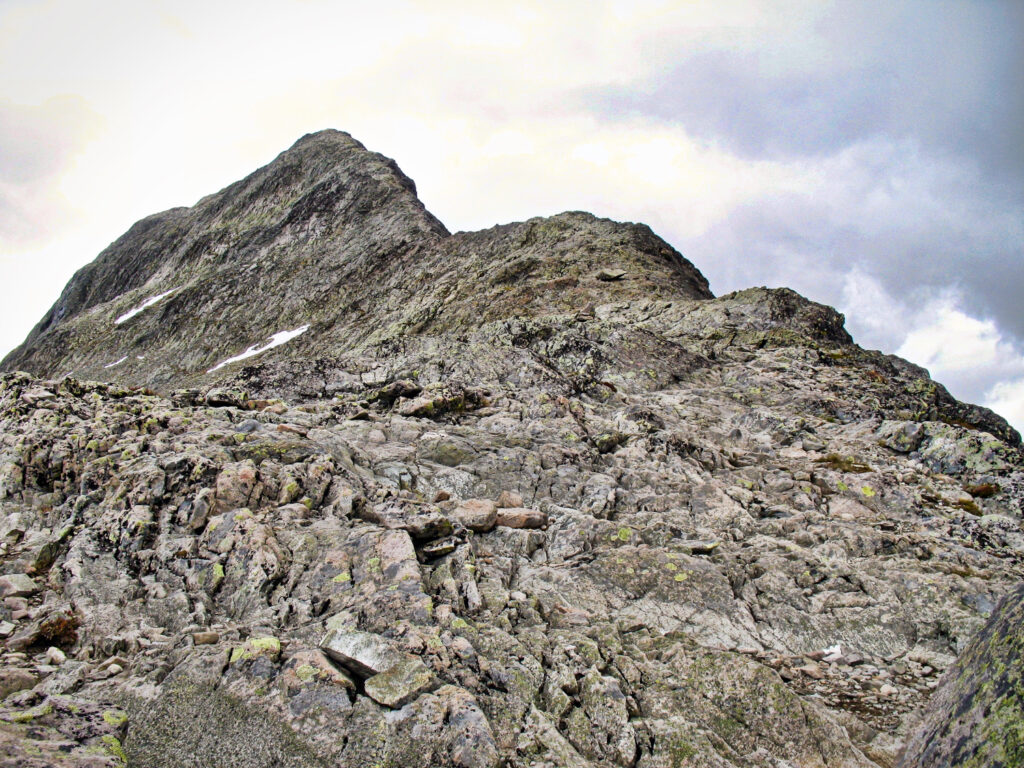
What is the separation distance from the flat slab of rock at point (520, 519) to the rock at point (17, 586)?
28.6 ft

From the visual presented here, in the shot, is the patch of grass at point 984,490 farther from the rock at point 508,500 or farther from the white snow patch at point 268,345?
the white snow patch at point 268,345

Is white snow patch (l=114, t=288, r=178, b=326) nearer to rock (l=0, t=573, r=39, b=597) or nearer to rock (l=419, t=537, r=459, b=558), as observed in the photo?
rock (l=0, t=573, r=39, b=597)

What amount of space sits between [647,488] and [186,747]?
443 inches

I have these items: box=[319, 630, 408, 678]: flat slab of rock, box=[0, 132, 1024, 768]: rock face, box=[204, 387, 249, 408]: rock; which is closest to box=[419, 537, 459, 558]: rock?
box=[0, 132, 1024, 768]: rock face

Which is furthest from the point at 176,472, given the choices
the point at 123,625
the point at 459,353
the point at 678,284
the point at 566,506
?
the point at 678,284

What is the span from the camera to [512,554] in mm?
11898

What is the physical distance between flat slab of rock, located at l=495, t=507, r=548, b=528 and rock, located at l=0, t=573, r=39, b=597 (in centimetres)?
870

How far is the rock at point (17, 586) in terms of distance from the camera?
372 inches

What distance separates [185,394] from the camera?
17.6 m

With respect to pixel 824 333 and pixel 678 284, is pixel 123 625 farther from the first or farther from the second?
pixel 678 284

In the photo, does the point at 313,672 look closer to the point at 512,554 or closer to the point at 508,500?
the point at 512,554

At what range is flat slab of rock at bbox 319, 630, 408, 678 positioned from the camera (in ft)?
24.6

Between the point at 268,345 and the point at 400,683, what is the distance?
1670 inches

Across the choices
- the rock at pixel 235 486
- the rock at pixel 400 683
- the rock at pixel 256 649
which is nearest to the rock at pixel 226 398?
the rock at pixel 235 486
